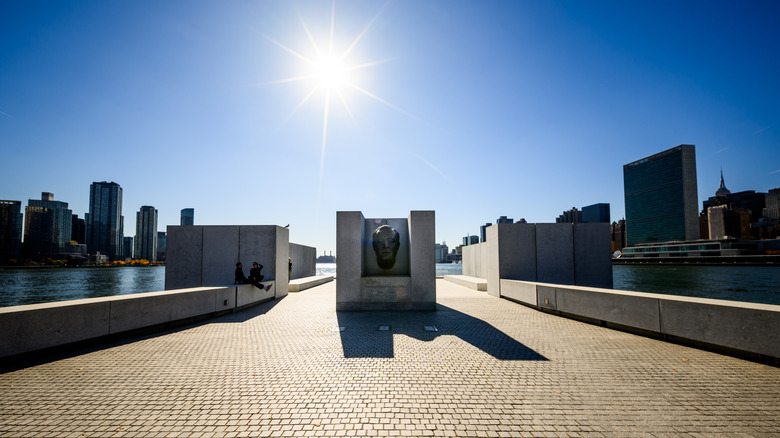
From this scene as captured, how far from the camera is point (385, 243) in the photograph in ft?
40.1

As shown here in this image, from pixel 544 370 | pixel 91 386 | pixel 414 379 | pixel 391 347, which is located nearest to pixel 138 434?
pixel 91 386

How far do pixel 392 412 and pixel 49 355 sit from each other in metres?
6.78

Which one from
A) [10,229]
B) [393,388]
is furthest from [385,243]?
[10,229]

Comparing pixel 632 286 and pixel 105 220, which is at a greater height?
pixel 105 220

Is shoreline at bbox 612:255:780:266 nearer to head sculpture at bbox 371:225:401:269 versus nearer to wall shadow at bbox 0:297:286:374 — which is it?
head sculpture at bbox 371:225:401:269

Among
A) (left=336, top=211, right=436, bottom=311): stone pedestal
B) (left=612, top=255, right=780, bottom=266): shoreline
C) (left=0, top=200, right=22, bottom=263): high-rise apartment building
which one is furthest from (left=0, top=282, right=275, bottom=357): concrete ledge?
(left=0, top=200, right=22, bottom=263): high-rise apartment building

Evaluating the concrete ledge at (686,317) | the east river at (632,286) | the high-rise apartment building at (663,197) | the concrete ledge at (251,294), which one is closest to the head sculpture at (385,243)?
the concrete ledge at (251,294)

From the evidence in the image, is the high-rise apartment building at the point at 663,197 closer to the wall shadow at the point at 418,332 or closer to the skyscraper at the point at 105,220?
the wall shadow at the point at 418,332

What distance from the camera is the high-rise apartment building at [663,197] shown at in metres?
126

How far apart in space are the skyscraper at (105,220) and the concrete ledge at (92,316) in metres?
157

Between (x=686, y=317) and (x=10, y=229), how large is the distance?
144 metres

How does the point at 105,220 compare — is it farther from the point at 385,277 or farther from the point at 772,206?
the point at 772,206

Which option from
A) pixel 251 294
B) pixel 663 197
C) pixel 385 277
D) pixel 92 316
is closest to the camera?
pixel 92 316

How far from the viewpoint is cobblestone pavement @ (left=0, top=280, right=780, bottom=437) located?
3.62 metres
